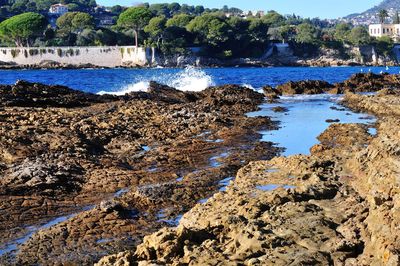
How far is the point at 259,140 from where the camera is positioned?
14820 mm

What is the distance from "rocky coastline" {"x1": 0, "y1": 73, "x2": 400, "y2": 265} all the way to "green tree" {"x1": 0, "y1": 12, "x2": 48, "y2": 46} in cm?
9726

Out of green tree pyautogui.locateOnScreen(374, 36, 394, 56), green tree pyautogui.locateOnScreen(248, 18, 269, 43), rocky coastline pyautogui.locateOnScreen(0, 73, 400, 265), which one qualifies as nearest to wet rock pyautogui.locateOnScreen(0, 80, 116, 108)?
rocky coastline pyautogui.locateOnScreen(0, 73, 400, 265)

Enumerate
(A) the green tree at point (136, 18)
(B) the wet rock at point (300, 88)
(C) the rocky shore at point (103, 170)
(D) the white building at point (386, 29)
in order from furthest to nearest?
(D) the white building at point (386, 29) → (A) the green tree at point (136, 18) → (B) the wet rock at point (300, 88) → (C) the rocky shore at point (103, 170)

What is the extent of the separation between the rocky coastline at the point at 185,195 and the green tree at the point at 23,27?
97.3 meters

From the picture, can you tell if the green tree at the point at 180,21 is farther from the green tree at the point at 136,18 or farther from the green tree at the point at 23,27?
the green tree at the point at 23,27

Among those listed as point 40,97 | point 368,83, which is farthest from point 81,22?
point 40,97

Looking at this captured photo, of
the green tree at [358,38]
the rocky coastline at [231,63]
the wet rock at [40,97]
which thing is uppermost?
the green tree at [358,38]

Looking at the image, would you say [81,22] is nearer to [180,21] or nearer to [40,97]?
[180,21]

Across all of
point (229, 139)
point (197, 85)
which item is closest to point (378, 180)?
point (229, 139)

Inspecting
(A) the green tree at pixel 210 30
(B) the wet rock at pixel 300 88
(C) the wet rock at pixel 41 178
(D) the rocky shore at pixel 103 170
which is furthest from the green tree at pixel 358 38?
(C) the wet rock at pixel 41 178

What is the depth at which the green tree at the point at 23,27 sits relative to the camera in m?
110

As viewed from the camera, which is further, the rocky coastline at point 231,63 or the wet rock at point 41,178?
the rocky coastline at point 231,63

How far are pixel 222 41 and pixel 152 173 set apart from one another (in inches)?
4485

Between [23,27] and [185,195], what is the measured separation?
106664mm
